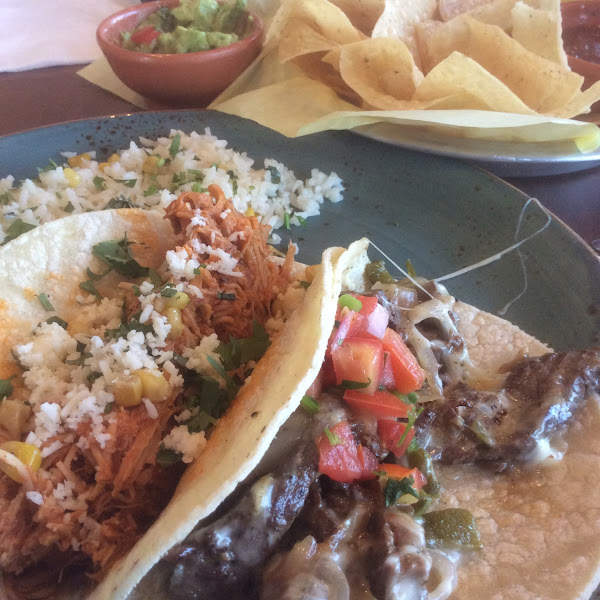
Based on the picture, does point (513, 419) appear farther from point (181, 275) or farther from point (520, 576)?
point (181, 275)

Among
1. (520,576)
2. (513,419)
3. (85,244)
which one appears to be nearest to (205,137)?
(85,244)

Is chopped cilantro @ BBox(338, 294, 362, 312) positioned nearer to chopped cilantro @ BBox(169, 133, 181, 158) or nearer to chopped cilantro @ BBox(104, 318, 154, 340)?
chopped cilantro @ BBox(104, 318, 154, 340)

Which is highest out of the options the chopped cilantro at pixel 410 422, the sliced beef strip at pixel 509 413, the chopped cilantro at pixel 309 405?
the chopped cilantro at pixel 309 405

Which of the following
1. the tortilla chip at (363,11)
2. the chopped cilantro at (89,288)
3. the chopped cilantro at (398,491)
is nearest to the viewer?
the chopped cilantro at (398,491)

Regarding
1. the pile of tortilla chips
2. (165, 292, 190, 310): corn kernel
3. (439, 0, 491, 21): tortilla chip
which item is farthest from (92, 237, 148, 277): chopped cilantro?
(439, 0, 491, 21): tortilla chip

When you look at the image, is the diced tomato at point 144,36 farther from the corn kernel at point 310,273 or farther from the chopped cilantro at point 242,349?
the chopped cilantro at point 242,349

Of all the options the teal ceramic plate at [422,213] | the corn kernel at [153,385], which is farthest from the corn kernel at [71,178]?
the corn kernel at [153,385]

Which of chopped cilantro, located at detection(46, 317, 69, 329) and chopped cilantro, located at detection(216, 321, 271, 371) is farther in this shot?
chopped cilantro, located at detection(46, 317, 69, 329)
